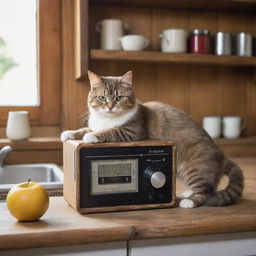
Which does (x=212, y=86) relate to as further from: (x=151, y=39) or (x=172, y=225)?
(x=172, y=225)

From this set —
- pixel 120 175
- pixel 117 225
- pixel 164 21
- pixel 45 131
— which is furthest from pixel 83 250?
pixel 164 21

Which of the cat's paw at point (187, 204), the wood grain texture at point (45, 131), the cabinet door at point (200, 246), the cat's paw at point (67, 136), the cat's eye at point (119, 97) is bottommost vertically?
the cabinet door at point (200, 246)

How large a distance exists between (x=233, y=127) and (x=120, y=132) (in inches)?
43.1

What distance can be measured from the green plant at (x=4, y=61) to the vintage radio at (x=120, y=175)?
972 mm

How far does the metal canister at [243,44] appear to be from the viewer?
2.07 meters

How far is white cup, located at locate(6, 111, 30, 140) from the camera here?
1.84 m

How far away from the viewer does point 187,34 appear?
2.00 metres

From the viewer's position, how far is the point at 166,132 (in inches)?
51.3

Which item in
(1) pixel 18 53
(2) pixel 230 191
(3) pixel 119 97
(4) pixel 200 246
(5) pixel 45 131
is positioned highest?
(1) pixel 18 53

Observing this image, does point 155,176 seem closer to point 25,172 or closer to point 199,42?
point 25,172

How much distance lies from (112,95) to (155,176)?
295 millimetres

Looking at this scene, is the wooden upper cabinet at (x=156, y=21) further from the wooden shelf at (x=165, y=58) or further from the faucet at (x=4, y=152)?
the faucet at (x=4, y=152)

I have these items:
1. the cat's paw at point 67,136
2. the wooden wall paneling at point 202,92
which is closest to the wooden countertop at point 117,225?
the cat's paw at point 67,136

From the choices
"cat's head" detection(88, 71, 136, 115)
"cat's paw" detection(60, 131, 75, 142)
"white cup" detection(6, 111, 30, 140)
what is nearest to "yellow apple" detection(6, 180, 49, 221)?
"cat's paw" detection(60, 131, 75, 142)
